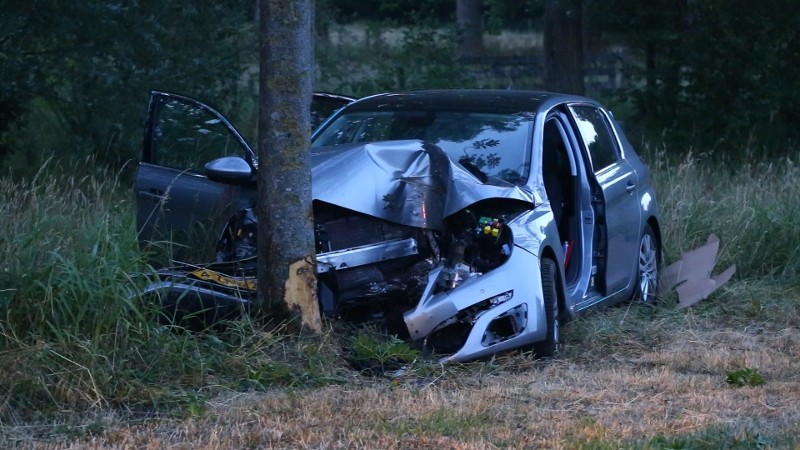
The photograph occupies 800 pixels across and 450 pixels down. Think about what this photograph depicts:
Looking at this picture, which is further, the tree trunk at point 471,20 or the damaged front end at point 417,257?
the tree trunk at point 471,20

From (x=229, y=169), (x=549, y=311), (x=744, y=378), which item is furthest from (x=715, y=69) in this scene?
(x=229, y=169)

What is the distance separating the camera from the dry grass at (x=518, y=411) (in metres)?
4.97

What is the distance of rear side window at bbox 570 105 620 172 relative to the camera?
807cm

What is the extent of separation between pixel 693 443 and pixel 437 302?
177 cm

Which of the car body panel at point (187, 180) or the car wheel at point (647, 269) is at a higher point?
the car body panel at point (187, 180)

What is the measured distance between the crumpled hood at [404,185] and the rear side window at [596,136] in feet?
4.51

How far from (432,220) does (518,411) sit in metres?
1.43

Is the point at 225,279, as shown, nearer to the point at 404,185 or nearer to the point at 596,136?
the point at 404,185

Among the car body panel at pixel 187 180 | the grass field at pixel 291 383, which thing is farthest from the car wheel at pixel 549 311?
the car body panel at pixel 187 180

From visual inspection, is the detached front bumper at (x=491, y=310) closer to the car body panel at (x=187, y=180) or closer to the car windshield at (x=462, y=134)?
the car windshield at (x=462, y=134)

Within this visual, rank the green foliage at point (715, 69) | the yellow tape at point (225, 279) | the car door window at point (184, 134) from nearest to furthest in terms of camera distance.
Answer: the yellow tape at point (225, 279) < the car door window at point (184, 134) < the green foliage at point (715, 69)

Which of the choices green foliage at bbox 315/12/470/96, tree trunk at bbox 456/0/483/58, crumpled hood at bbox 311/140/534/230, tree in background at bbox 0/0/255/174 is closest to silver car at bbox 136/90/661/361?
crumpled hood at bbox 311/140/534/230

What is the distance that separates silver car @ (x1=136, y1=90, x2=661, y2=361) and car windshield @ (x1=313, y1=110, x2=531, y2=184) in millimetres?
10

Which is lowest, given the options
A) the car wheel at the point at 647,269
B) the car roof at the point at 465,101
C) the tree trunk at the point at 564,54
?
the tree trunk at the point at 564,54
